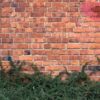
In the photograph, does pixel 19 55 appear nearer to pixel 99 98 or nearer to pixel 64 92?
pixel 64 92

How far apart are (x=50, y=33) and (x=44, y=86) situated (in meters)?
0.85

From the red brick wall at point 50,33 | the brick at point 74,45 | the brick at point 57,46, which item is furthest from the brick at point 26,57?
the brick at point 74,45

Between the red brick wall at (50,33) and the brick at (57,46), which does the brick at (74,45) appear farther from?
the brick at (57,46)

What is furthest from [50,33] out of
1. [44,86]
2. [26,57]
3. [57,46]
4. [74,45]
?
[44,86]

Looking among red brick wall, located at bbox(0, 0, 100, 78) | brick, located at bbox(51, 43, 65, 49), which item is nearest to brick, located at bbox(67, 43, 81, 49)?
red brick wall, located at bbox(0, 0, 100, 78)

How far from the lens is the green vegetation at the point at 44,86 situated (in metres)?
6.18

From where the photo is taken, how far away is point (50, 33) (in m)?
6.51

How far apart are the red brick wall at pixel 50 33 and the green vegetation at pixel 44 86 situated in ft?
0.52

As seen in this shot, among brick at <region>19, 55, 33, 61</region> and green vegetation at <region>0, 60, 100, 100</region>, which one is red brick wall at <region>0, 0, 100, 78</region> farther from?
green vegetation at <region>0, 60, 100, 100</region>

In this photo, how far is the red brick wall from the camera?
21.2 ft

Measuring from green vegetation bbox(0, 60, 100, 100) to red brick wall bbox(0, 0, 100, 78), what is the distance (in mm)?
157

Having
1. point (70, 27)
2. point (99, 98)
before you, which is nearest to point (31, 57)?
point (70, 27)

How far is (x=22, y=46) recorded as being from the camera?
6562 mm

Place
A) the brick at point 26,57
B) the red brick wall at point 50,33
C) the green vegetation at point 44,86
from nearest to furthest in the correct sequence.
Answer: the green vegetation at point 44,86, the red brick wall at point 50,33, the brick at point 26,57
